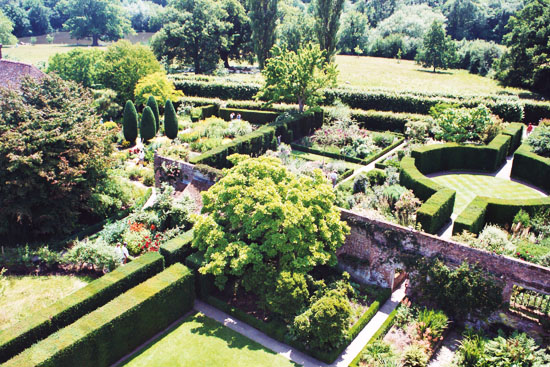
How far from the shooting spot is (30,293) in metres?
17.0

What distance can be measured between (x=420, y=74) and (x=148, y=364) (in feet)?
189

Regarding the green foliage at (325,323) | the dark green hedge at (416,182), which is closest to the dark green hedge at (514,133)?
the dark green hedge at (416,182)

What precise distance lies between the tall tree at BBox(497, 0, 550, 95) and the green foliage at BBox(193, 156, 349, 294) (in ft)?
118

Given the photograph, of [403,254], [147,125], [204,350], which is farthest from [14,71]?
[403,254]

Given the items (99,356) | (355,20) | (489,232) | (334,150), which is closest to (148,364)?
(99,356)

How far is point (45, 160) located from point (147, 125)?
46.9 ft

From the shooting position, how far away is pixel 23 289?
56.5ft

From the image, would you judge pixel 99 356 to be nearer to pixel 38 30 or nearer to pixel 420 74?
pixel 420 74

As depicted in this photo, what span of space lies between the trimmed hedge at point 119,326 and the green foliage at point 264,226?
61.9 inches

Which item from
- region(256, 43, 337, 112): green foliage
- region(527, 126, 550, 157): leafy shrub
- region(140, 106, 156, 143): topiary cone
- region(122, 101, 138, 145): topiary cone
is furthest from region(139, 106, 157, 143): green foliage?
region(527, 126, 550, 157): leafy shrub

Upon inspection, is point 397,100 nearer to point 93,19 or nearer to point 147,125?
point 147,125

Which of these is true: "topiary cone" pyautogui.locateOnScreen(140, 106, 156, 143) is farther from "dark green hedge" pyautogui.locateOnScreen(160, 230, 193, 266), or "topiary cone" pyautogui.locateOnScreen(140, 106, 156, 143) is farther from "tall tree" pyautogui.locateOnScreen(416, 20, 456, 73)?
"tall tree" pyautogui.locateOnScreen(416, 20, 456, 73)

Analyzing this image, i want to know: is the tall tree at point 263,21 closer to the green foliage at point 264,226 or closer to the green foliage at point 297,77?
the green foliage at point 297,77

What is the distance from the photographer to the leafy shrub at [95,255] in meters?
17.9
